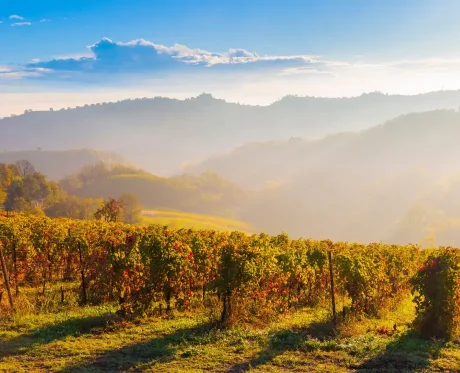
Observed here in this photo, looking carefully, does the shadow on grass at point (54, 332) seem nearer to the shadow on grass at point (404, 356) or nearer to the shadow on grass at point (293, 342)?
the shadow on grass at point (293, 342)

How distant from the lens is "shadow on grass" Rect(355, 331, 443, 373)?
11.4m

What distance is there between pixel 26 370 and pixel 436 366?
32.9 ft

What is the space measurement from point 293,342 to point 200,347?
268 cm

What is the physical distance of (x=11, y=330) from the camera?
1394 cm

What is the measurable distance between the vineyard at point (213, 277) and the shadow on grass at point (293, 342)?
2.15 ft

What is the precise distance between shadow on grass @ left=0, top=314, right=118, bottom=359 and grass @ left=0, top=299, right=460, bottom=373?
0.03m

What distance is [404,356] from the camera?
12125mm

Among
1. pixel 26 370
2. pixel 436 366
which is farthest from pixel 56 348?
pixel 436 366

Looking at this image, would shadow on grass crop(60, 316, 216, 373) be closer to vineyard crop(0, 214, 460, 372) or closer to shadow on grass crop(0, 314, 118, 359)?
vineyard crop(0, 214, 460, 372)

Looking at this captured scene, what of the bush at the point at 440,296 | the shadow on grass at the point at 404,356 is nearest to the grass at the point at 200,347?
the shadow on grass at the point at 404,356

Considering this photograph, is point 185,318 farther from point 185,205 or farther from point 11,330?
point 185,205

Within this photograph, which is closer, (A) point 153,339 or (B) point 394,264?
(A) point 153,339

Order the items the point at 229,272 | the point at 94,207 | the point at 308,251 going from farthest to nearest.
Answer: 1. the point at 94,207
2. the point at 308,251
3. the point at 229,272

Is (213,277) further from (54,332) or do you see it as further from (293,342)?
(54,332)
